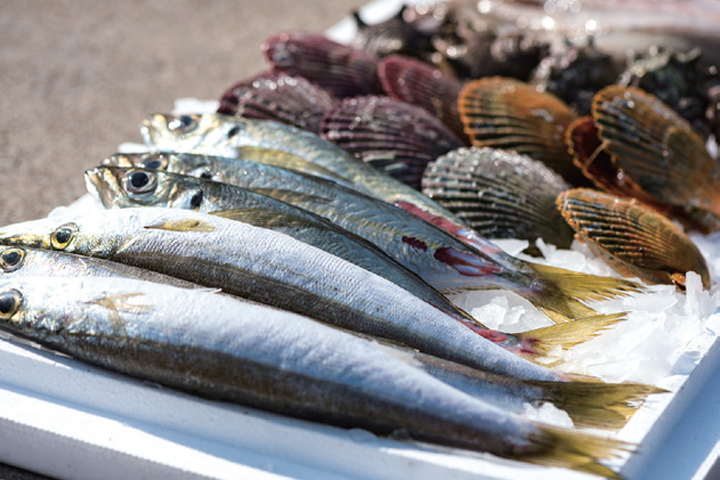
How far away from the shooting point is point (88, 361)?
6.22 feet

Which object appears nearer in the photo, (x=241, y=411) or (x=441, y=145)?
(x=241, y=411)

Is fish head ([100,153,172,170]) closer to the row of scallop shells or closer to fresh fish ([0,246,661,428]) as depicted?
the row of scallop shells

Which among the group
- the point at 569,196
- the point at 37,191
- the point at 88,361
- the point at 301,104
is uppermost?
the point at 569,196

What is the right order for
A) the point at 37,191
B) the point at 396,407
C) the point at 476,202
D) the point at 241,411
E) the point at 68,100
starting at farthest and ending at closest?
the point at 68,100
the point at 37,191
the point at 476,202
the point at 241,411
the point at 396,407

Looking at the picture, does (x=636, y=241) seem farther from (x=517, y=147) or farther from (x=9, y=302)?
(x=9, y=302)

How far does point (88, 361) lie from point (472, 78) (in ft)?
7.97

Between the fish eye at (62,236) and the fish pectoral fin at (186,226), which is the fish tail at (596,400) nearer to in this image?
the fish pectoral fin at (186,226)

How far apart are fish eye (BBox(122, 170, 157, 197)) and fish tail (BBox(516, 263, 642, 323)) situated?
1073 mm

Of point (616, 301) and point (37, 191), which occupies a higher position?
point (616, 301)

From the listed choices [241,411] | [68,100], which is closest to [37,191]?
[68,100]

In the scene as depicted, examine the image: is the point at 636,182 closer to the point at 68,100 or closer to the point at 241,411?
the point at 241,411

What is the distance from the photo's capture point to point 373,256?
210cm

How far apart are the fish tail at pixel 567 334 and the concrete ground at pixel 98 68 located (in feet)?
8.00

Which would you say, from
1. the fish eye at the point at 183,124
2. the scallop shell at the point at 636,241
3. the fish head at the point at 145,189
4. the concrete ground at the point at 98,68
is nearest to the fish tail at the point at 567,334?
the scallop shell at the point at 636,241
